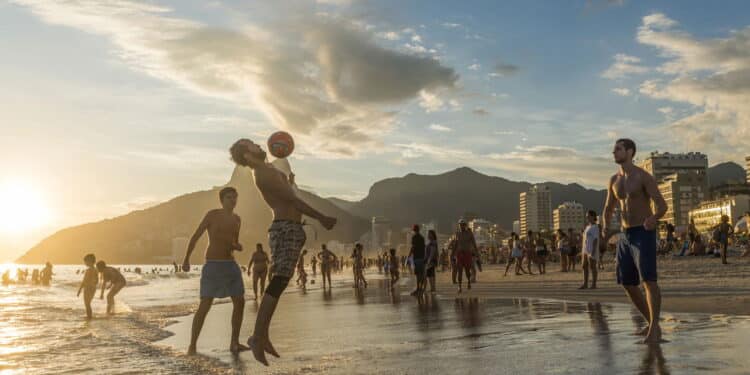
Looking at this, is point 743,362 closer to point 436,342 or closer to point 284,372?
point 436,342

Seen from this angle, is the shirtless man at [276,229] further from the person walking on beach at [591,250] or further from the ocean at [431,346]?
the person walking on beach at [591,250]

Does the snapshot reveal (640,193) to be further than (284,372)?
Yes

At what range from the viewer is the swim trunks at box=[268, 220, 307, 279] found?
523 centimetres

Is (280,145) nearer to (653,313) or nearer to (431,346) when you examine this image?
(431,346)

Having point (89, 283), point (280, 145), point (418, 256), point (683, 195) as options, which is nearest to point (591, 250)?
point (418, 256)

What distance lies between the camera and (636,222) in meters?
5.96

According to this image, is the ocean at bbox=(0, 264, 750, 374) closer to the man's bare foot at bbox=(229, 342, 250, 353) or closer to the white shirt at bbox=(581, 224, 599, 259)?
the man's bare foot at bbox=(229, 342, 250, 353)

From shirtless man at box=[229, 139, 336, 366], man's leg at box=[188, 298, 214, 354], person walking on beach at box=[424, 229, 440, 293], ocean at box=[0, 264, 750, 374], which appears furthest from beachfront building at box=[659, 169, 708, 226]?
shirtless man at box=[229, 139, 336, 366]

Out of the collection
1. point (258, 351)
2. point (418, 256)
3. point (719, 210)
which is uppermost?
point (719, 210)

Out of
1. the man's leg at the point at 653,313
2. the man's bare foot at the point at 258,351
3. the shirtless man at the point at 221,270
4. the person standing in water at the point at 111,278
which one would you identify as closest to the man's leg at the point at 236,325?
the shirtless man at the point at 221,270

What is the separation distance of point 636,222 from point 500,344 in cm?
183

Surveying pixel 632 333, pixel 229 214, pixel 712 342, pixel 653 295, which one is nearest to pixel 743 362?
pixel 712 342

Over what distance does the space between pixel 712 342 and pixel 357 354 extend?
3177 mm

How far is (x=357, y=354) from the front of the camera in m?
5.68
